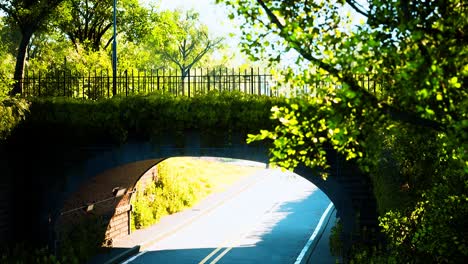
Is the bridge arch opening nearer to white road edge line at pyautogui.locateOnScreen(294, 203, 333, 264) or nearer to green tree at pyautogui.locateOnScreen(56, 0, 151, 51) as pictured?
white road edge line at pyautogui.locateOnScreen(294, 203, 333, 264)

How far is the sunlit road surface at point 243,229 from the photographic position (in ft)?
63.7

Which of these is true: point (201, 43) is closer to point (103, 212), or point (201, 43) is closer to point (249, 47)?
point (103, 212)

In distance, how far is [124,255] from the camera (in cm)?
1900

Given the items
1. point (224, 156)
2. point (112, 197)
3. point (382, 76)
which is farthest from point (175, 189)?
point (382, 76)

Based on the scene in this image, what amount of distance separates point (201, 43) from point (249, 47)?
2815 inches

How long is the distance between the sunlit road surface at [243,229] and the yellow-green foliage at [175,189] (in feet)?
2.23

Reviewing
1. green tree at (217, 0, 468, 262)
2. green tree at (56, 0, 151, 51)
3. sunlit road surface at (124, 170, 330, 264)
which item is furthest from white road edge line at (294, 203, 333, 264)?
green tree at (56, 0, 151, 51)

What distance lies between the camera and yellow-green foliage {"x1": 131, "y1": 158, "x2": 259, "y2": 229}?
23953mm

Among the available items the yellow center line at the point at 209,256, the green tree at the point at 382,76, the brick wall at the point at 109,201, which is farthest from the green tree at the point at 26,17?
the green tree at the point at 382,76

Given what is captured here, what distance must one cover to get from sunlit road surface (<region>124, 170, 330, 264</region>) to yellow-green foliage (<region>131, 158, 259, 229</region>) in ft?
2.23

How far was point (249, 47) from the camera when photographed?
7.87 meters

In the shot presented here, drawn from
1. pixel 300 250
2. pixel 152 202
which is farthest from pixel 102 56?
pixel 300 250

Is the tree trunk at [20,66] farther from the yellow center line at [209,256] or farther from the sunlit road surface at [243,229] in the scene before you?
the yellow center line at [209,256]

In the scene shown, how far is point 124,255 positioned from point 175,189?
940 cm
